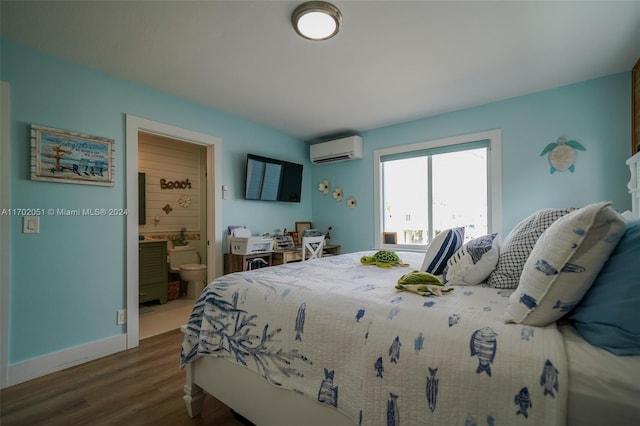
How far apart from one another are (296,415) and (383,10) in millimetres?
2303

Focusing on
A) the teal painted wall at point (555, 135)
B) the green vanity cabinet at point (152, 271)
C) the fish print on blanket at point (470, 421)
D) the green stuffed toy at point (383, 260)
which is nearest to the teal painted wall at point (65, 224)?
the green vanity cabinet at point (152, 271)

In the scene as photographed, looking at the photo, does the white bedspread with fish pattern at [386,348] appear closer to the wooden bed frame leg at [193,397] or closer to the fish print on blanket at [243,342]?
the fish print on blanket at [243,342]

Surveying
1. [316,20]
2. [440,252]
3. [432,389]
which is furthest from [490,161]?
[432,389]

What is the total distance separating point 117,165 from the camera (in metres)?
2.59

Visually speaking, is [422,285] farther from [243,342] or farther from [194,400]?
[194,400]

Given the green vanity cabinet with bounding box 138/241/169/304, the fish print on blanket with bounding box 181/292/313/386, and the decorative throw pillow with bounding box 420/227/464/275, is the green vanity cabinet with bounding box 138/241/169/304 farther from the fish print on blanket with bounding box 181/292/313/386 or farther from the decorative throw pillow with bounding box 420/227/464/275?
the decorative throw pillow with bounding box 420/227/464/275

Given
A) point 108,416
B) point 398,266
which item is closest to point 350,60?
point 398,266

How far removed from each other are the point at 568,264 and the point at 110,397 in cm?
261

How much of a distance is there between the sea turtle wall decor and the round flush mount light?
2.54 m

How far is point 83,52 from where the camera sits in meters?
2.20

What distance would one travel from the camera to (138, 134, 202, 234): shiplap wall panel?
435 centimetres

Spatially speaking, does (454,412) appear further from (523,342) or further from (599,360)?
(599,360)

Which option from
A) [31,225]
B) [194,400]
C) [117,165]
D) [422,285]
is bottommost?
[194,400]

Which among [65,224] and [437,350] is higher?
[65,224]
